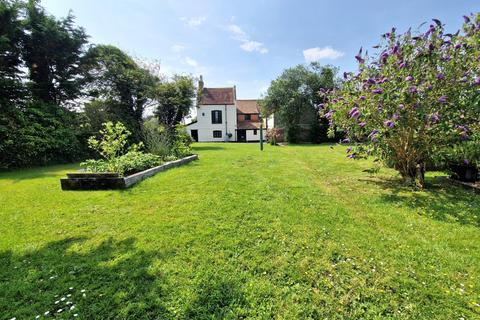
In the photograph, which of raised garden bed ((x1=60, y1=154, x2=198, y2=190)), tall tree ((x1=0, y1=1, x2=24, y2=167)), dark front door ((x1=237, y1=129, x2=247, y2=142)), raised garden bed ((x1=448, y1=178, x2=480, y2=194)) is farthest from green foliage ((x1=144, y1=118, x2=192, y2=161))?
dark front door ((x1=237, y1=129, x2=247, y2=142))

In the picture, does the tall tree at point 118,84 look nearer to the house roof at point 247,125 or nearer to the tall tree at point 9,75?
the tall tree at point 9,75

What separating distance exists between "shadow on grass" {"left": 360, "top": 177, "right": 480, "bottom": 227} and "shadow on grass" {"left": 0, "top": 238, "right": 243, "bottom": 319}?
3988 millimetres

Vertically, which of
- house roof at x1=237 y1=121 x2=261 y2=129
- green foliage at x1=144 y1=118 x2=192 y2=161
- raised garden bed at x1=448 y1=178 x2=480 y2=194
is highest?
house roof at x1=237 y1=121 x2=261 y2=129

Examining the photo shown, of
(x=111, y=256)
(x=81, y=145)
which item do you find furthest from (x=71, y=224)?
(x=81, y=145)

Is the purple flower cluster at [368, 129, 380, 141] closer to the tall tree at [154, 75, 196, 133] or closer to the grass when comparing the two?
the grass

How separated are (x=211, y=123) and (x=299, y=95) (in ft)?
43.5

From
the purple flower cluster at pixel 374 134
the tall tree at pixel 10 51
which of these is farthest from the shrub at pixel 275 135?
the tall tree at pixel 10 51

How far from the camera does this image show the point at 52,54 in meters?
12.3

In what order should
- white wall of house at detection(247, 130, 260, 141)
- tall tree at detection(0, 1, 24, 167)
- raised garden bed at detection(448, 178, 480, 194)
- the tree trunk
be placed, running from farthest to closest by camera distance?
white wall of house at detection(247, 130, 260, 141) → tall tree at detection(0, 1, 24, 167) → the tree trunk → raised garden bed at detection(448, 178, 480, 194)

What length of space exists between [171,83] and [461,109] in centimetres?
1853

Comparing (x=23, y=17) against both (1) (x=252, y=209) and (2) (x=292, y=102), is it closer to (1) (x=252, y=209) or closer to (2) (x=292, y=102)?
(1) (x=252, y=209)

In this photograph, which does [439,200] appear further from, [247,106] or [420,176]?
[247,106]

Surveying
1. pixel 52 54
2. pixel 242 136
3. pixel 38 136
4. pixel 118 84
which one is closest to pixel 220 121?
pixel 242 136

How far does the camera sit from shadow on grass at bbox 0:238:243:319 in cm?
183
